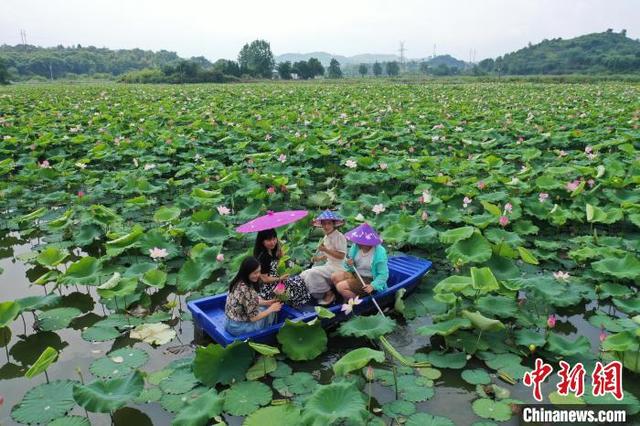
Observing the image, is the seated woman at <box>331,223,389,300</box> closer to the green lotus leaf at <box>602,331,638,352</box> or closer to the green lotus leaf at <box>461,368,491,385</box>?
the green lotus leaf at <box>461,368,491,385</box>

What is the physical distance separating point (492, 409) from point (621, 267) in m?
1.86

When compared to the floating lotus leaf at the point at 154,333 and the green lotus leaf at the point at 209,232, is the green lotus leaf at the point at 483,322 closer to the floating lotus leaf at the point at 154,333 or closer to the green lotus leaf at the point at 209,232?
the floating lotus leaf at the point at 154,333

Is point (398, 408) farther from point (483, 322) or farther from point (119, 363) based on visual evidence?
point (119, 363)

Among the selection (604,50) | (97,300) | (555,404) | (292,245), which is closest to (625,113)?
(292,245)

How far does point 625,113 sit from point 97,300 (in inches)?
481

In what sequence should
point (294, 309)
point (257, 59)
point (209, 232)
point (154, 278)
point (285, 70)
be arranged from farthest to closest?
point (257, 59)
point (285, 70)
point (209, 232)
point (154, 278)
point (294, 309)

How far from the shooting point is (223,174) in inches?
263

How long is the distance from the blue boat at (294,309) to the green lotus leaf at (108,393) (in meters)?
0.67

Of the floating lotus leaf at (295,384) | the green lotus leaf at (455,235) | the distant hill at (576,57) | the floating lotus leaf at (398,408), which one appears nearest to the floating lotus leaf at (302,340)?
the floating lotus leaf at (295,384)

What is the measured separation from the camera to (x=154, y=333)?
3398 mm

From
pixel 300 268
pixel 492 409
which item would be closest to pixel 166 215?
pixel 300 268

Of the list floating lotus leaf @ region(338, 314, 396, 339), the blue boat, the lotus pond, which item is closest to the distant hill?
the lotus pond

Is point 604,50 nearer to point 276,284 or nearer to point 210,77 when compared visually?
point 210,77

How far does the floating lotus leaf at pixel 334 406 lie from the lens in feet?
7.03
